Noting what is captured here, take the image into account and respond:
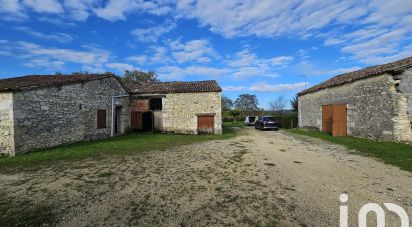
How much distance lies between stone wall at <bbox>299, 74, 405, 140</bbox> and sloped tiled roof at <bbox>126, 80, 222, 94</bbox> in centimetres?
881

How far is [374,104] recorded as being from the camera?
44.3 ft

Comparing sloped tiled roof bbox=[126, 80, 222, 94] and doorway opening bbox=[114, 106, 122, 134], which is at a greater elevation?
sloped tiled roof bbox=[126, 80, 222, 94]

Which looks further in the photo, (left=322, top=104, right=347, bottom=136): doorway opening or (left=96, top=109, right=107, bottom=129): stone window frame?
(left=322, top=104, right=347, bottom=136): doorway opening

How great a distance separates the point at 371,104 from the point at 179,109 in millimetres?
12798

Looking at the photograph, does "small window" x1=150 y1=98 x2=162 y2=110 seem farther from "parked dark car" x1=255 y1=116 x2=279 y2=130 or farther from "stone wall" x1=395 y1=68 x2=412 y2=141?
"stone wall" x1=395 y1=68 x2=412 y2=141

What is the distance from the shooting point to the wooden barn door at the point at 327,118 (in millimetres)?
17984

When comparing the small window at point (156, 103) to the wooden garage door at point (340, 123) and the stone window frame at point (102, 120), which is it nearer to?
the stone window frame at point (102, 120)

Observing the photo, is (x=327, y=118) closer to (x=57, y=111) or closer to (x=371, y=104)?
(x=371, y=104)

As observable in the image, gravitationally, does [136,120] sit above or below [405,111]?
below

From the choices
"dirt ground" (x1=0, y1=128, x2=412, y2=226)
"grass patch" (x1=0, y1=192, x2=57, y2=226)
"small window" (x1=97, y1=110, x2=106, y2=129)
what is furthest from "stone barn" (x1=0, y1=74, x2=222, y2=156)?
"grass patch" (x1=0, y1=192, x2=57, y2=226)

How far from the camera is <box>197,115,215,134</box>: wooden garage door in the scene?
1894cm

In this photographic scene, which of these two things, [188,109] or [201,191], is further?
[188,109]

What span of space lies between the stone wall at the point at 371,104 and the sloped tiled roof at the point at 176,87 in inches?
347

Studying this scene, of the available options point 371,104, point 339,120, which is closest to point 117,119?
point 339,120
